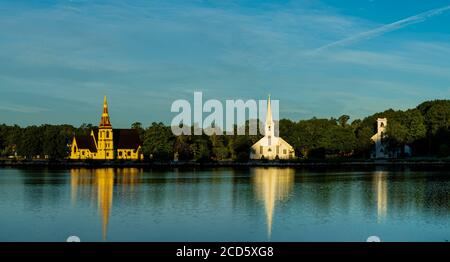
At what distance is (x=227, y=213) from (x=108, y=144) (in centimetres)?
8824

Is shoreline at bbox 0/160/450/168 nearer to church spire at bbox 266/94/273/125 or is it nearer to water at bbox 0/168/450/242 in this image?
church spire at bbox 266/94/273/125

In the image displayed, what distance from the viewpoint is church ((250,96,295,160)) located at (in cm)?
11388

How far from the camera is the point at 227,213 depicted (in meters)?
33.4

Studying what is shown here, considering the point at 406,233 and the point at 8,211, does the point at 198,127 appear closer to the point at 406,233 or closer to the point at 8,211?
the point at 8,211

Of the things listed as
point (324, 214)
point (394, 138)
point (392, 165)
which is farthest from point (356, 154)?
point (324, 214)

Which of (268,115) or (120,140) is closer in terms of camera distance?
(120,140)

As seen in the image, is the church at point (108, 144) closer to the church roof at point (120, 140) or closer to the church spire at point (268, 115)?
the church roof at point (120, 140)

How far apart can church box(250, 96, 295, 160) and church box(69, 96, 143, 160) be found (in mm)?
20990

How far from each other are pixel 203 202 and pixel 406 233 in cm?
1557

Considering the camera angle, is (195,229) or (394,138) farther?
(394,138)

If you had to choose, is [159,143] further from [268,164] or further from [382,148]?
[382,148]

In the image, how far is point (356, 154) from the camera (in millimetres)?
117938

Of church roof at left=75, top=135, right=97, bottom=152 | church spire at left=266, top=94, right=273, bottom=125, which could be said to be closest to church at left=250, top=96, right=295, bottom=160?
church spire at left=266, top=94, right=273, bottom=125

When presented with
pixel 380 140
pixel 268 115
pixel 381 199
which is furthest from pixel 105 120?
pixel 381 199
